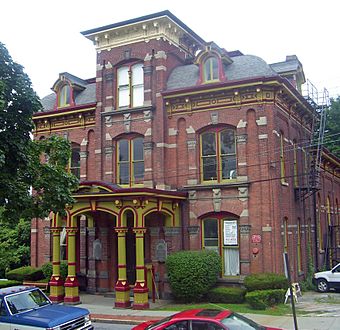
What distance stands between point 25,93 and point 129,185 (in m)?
11.1

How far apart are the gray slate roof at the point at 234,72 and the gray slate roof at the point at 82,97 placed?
5144mm

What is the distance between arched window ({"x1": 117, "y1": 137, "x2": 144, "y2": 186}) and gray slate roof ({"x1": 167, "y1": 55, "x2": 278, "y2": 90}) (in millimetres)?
3372

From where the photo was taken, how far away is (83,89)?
94.3ft

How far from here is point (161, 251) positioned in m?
23.1

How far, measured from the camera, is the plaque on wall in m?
23.0

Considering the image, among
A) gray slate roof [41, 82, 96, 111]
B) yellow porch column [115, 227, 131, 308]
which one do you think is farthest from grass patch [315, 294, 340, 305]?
gray slate roof [41, 82, 96, 111]

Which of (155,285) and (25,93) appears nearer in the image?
(25,93)

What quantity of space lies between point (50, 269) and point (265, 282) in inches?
447

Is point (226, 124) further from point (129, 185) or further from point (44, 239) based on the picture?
point (44, 239)

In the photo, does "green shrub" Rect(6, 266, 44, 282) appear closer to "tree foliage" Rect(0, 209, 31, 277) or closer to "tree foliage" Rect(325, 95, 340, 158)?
"tree foliage" Rect(0, 209, 31, 277)

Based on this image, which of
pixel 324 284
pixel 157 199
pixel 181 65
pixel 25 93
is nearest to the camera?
pixel 25 93

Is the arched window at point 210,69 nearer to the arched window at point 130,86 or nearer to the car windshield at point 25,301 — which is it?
the arched window at point 130,86

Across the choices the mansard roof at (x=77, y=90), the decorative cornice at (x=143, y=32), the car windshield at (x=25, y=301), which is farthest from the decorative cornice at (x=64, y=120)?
the car windshield at (x=25, y=301)

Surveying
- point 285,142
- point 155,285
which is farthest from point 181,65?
point 155,285
